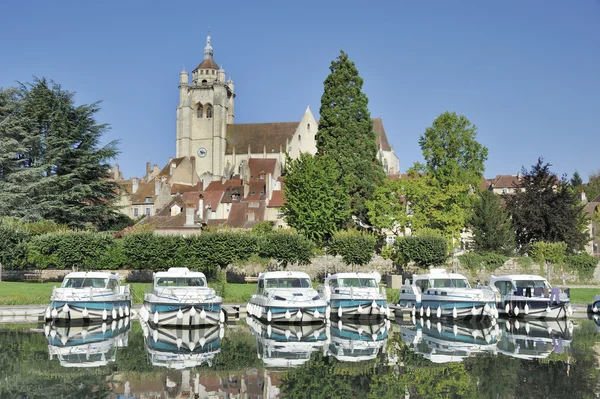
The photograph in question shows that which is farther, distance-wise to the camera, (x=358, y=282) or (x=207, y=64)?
(x=207, y=64)

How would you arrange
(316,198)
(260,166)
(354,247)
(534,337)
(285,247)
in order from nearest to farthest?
(534,337), (285,247), (354,247), (316,198), (260,166)

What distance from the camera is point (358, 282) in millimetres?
27844

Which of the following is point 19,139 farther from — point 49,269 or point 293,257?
point 293,257

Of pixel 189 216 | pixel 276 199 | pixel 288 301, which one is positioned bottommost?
pixel 288 301

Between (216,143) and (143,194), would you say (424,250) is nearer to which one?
(143,194)

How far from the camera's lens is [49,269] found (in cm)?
4094

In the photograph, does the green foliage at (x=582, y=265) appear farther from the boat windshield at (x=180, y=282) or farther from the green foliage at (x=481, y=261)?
the boat windshield at (x=180, y=282)

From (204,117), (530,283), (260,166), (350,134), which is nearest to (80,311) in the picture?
(530,283)

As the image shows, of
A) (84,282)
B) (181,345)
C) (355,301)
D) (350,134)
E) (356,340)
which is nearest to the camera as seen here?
(181,345)

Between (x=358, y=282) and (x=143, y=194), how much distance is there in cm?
7104

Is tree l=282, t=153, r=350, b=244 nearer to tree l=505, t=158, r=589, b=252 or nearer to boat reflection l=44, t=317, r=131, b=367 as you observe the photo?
tree l=505, t=158, r=589, b=252

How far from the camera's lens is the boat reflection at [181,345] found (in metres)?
16.2

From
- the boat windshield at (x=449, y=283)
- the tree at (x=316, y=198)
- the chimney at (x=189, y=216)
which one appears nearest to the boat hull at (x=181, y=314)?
the boat windshield at (x=449, y=283)

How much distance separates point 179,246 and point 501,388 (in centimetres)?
2938
